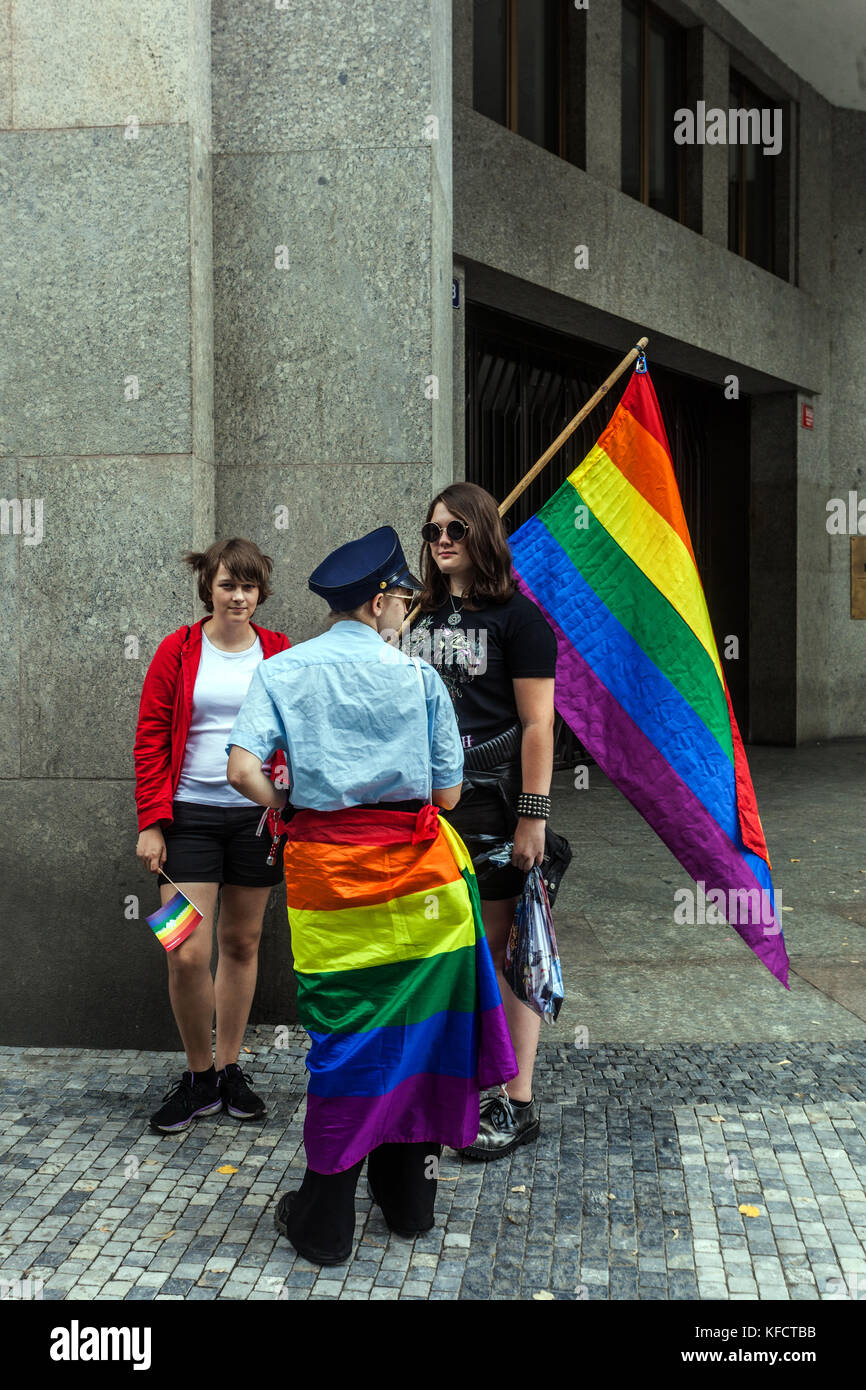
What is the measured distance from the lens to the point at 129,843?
478 centimetres

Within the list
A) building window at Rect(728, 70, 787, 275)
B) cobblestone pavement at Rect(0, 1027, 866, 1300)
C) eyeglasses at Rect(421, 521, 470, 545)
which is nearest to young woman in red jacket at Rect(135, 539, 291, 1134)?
cobblestone pavement at Rect(0, 1027, 866, 1300)

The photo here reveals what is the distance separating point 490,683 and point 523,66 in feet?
26.7

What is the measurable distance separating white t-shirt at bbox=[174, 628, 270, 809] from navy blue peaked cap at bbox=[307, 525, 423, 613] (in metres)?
0.90

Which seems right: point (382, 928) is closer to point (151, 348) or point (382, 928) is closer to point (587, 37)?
point (151, 348)

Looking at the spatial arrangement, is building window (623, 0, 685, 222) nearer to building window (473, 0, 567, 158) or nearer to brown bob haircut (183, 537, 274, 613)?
building window (473, 0, 567, 158)

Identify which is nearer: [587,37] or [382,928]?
[382,928]

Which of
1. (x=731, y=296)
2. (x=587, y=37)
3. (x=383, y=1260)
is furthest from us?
(x=731, y=296)

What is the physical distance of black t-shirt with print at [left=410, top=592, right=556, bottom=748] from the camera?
12.5 ft

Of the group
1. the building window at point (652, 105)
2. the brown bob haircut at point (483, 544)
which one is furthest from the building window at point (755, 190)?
the brown bob haircut at point (483, 544)

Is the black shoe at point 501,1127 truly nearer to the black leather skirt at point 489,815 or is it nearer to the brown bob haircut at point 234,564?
the black leather skirt at point 489,815

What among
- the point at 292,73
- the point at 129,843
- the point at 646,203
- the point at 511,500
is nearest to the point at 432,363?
the point at 511,500

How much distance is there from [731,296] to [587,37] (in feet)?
10.7

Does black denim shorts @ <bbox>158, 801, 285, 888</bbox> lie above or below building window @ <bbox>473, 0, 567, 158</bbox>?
below

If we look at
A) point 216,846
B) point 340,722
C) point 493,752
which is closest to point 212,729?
point 216,846
